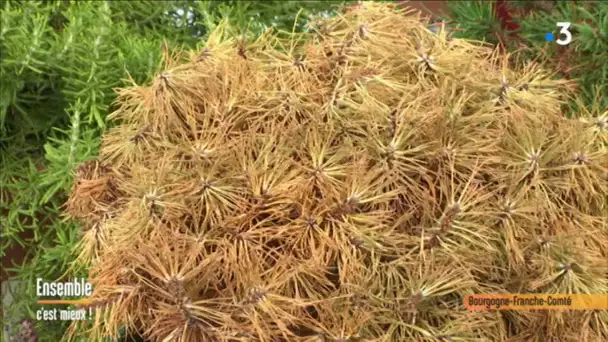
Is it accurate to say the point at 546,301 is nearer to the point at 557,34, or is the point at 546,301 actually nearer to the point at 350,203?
the point at 350,203

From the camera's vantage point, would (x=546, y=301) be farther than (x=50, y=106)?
No

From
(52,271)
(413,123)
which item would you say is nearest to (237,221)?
(413,123)

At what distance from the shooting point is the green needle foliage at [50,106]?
1.33 meters

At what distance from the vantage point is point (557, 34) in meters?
1.37

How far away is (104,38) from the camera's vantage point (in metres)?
1.45

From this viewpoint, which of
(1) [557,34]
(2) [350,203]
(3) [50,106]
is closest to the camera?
(2) [350,203]

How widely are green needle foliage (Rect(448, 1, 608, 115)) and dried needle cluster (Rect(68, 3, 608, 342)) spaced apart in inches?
10.7

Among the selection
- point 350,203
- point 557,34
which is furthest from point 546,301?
point 557,34

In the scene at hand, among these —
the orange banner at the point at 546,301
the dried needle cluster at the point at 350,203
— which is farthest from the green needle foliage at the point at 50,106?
the orange banner at the point at 546,301

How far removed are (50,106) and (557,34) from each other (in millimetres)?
883

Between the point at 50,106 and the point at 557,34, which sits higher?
the point at 557,34

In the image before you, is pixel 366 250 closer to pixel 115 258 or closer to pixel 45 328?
pixel 115 258

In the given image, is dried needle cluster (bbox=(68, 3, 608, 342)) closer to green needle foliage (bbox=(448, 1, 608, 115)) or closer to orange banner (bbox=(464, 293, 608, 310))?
orange banner (bbox=(464, 293, 608, 310))

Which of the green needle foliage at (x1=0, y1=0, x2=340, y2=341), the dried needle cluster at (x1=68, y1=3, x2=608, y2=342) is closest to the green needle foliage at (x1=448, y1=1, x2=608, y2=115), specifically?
the dried needle cluster at (x1=68, y1=3, x2=608, y2=342)
